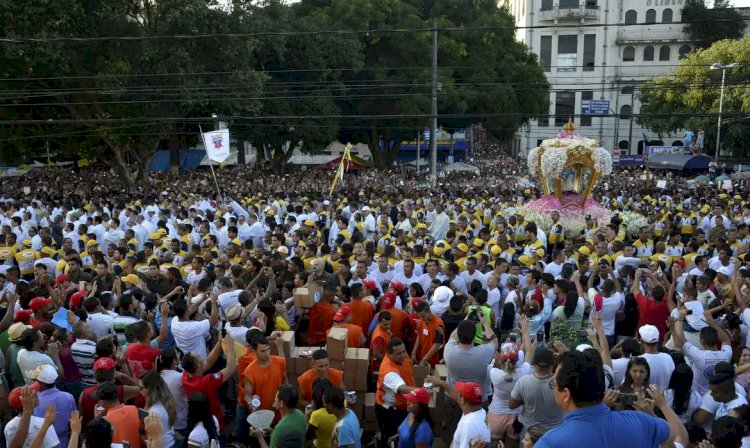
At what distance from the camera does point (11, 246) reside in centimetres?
1145

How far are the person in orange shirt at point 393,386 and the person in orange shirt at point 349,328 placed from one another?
0.86 metres

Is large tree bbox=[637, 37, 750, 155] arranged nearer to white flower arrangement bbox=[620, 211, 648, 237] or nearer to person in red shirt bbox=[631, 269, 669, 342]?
white flower arrangement bbox=[620, 211, 648, 237]

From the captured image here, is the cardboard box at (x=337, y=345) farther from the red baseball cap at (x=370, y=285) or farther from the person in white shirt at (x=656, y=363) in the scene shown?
the person in white shirt at (x=656, y=363)

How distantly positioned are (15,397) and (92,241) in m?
6.77

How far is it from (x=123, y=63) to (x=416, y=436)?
22101 mm

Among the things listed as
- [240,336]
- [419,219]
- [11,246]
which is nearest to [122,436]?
[240,336]

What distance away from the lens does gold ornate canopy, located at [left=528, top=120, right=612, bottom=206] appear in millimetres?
18312

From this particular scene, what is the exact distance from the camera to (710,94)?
134ft

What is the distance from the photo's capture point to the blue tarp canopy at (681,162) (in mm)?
40188

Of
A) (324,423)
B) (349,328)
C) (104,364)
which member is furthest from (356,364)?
(104,364)

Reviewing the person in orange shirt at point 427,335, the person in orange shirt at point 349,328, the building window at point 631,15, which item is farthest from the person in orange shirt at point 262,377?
the building window at point 631,15

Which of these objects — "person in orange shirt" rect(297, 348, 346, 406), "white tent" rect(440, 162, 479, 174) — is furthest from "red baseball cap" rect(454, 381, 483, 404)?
"white tent" rect(440, 162, 479, 174)

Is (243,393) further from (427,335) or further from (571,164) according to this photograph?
(571,164)

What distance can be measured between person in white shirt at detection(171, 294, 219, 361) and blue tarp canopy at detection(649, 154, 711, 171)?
1537 inches
